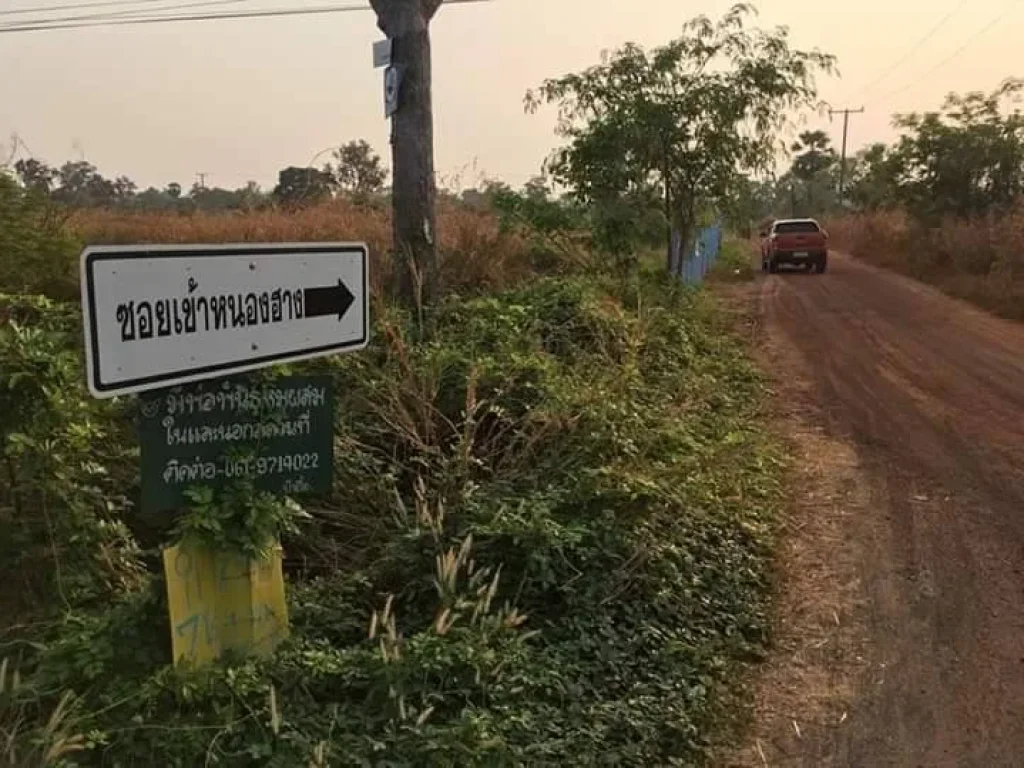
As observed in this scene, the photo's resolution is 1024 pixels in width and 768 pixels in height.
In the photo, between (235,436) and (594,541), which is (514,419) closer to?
(594,541)

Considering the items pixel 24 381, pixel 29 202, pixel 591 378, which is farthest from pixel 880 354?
pixel 24 381

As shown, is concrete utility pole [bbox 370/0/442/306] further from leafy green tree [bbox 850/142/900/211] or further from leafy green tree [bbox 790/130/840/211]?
leafy green tree [bbox 790/130/840/211]

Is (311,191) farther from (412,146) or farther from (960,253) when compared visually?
(960,253)

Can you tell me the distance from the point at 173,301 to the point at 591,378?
13.0 feet

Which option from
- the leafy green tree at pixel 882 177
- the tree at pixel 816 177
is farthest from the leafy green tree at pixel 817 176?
the leafy green tree at pixel 882 177

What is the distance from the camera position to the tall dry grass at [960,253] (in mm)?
16391

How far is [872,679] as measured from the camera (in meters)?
3.41

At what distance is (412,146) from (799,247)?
69.5ft

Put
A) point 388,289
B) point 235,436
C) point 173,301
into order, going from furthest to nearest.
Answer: point 388,289 < point 235,436 < point 173,301

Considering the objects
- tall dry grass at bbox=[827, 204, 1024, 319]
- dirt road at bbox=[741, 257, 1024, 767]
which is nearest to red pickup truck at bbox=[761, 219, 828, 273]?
tall dry grass at bbox=[827, 204, 1024, 319]

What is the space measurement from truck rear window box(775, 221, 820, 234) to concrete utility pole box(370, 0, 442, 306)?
70.0ft

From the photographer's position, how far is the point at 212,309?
2.38 metres

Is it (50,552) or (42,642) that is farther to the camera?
(50,552)

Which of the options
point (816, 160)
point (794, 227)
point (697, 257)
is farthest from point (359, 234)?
point (816, 160)
